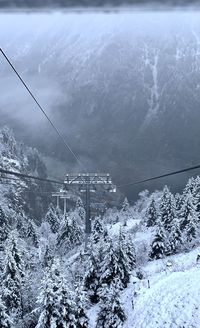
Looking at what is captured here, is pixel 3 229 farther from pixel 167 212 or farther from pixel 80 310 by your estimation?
pixel 80 310

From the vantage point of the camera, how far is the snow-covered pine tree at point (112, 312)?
3090cm

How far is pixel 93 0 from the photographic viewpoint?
1218mm

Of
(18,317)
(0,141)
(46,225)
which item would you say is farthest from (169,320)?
(0,141)

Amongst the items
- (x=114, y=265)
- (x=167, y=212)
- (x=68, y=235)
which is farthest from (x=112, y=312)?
(x=68, y=235)

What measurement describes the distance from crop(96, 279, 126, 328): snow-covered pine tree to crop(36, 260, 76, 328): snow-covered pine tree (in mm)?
3765

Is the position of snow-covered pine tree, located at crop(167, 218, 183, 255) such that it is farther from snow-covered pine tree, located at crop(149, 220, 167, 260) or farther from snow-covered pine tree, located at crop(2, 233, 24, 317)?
snow-covered pine tree, located at crop(2, 233, 24, 317)

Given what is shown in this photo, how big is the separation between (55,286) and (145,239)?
42967mm

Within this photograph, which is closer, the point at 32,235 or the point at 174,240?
the point at 174,240

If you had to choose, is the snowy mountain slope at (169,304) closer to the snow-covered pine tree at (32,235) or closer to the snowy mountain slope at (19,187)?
the snow-covered pine tree at (32,235)

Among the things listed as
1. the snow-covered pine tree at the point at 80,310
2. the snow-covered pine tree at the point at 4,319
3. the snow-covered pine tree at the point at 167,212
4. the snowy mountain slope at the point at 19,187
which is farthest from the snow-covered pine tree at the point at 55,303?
the snowy mountain slope at the point at 19,187

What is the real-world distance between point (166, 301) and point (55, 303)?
11516mm

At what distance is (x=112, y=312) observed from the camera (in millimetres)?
31203

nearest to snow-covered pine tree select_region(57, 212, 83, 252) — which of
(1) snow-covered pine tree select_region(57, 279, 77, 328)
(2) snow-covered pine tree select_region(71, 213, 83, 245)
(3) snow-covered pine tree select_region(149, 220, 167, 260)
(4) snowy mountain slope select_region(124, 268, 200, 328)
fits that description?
(2) snow-covered pine tree select_region(71, 213, 83, 245)

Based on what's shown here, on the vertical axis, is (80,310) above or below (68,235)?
below
